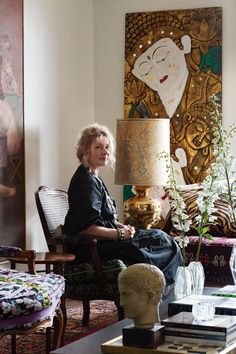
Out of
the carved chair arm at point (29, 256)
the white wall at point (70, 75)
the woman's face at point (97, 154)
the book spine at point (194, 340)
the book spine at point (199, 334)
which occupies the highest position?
the white wall at point (70, 75)

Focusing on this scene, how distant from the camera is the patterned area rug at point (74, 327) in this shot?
4.41m

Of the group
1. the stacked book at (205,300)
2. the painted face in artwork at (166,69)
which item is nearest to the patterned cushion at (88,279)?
the stacked book at (205,300)

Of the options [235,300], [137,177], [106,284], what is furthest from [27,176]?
→ [235,300]

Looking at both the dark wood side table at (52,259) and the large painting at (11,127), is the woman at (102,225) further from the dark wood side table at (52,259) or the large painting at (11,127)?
the large painting at (11,127)

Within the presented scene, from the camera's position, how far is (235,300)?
11.0ft

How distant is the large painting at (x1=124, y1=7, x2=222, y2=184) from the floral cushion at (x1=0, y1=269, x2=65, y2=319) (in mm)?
2745

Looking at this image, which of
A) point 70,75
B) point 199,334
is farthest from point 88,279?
point 70,75

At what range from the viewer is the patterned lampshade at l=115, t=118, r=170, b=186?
5.71 m

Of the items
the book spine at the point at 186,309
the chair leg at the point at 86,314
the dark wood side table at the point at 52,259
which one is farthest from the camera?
the chair leg at the point at 86,314

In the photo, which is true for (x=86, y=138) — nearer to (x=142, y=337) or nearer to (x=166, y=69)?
(x=166, y=69)

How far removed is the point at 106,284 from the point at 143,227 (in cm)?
121

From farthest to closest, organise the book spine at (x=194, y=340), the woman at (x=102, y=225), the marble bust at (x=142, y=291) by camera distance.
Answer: the woman at (x=102, y=225) → the book spine at (x=194, y=340) → the marble bust at (x=142, y=291)

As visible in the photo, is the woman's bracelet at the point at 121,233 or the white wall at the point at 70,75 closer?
the woman's bracelet at the point at 121,233

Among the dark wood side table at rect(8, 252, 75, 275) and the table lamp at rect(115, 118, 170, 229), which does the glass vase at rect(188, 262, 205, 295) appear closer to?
the dark wood side table at rect(8, 252, 75, 275)
